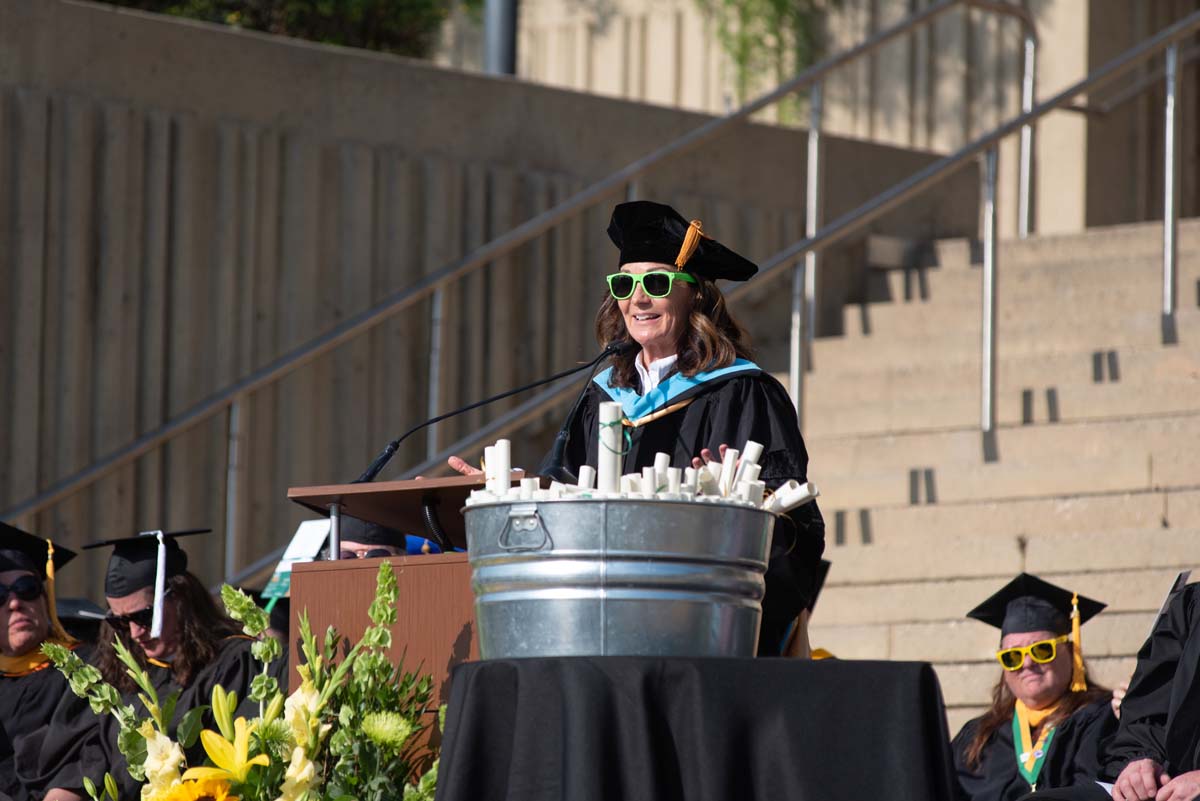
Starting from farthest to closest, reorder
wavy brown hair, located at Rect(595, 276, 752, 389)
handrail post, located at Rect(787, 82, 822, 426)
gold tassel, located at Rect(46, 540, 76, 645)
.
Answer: handrail post, located at Rect(787, 82, 822, 426) → gold tassel, located at Rect(46, 540, 76, 645) → wavy brown hair, located at Rect(595, 276, 752, 389)

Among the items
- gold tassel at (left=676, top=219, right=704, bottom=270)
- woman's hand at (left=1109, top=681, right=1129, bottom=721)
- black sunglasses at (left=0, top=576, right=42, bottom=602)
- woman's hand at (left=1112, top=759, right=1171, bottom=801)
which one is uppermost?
gold tassel at (left=676, top=219, right=704, bottom=270)

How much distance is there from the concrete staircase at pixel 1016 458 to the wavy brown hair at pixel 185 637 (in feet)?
6.84

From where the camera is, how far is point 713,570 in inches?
136

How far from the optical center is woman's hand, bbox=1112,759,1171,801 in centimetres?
485

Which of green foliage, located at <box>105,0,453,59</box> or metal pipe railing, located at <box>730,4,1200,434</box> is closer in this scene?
metal pipe railing, located at <box>730,4,1200,434</box>

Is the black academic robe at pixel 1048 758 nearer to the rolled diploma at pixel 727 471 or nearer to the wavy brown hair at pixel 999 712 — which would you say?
the wavy brown hair at pixel 999 712

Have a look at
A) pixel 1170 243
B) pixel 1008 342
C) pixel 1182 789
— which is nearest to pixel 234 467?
pixel 1008 342

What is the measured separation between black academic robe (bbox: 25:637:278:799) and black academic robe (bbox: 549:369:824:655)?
65.4 inches

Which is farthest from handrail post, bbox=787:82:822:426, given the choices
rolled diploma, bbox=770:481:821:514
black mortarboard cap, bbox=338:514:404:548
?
rolled diploma, bbox=770:481:821:514

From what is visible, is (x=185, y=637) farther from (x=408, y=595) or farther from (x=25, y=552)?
(x=408, y=595)

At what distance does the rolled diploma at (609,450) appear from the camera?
3498 millimetres

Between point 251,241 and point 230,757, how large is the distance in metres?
4.94

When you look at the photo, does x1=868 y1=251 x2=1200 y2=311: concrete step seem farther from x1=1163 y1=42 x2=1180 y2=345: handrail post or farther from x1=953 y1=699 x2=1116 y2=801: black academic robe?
x1=953 y1=699 x2=1116 y2=801: black academic robe

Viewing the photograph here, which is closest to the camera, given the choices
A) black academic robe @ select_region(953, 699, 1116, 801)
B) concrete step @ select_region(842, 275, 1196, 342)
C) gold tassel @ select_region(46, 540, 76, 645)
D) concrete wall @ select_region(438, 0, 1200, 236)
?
black academic robe @ select_region(953, 699, 1116, 801)
